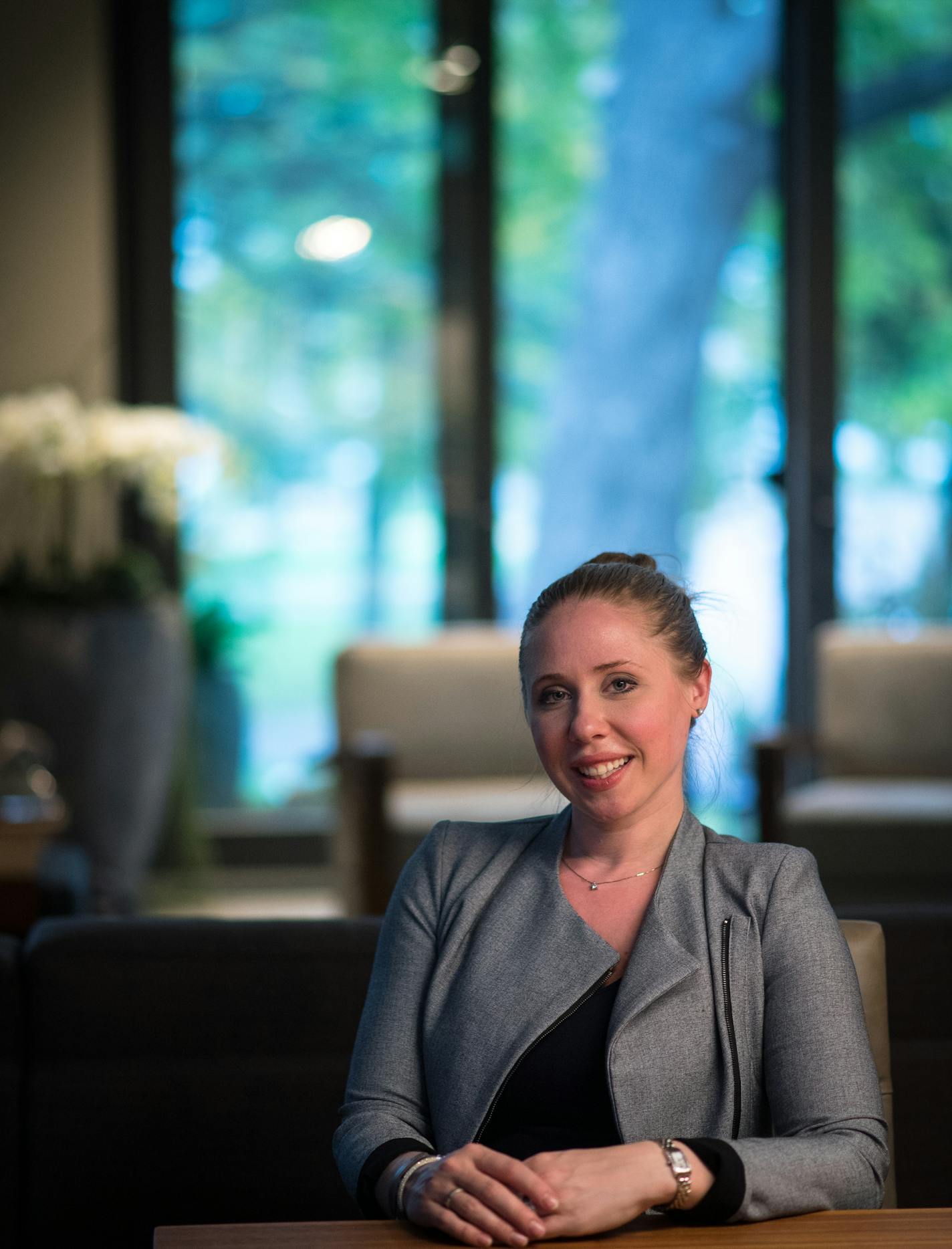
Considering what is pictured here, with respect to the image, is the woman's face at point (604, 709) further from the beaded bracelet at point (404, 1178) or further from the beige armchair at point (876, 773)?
the beige armchair at point (876, 773)

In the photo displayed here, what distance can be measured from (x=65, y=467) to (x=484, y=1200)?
4057mm

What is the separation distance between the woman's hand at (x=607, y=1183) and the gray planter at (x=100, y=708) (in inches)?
146

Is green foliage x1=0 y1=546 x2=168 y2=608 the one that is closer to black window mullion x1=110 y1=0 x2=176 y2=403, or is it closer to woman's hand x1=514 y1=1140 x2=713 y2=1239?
black window mullion x1=110 y1=0 x2=176 y2=403

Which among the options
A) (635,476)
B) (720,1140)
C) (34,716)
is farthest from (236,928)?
(635,476)

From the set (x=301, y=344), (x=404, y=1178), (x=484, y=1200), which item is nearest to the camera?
(x=484, y=1200)

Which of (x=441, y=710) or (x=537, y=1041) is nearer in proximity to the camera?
(x=537, y=1041)

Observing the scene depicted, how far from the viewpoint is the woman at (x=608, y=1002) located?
1.23 meters

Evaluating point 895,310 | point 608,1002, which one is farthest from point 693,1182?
point 895,310

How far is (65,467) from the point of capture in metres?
4.88

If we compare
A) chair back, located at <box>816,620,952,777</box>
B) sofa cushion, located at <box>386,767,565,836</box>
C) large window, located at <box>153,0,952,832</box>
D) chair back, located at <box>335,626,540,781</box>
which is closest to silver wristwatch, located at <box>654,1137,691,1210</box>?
sofa cushion, located at <box>386,767,565,836</box>

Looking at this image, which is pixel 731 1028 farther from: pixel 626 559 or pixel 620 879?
pixel 626 559

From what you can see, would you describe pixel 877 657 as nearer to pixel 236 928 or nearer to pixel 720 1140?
pixel 236 928

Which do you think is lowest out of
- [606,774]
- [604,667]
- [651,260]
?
[606,774]

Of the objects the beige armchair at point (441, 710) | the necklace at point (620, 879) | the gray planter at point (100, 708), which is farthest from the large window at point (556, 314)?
the necklace at point (620, 879)
